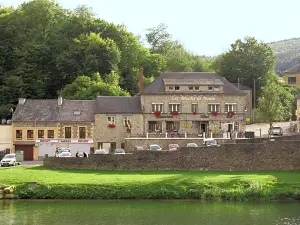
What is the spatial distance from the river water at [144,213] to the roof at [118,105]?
902 inches

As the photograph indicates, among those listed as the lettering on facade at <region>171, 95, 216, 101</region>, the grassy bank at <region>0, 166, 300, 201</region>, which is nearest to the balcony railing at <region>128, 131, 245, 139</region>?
Answer: the lettering on facade at <region>171, 95, 216, 101</region>

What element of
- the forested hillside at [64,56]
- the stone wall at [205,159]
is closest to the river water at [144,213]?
the stone wall at [205,159]

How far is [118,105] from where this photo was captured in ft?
250

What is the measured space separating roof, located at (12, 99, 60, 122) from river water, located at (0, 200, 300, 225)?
2265 cm

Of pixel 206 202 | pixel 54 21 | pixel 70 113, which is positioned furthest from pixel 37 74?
pixel 206 202

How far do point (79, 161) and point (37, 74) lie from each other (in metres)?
35.3

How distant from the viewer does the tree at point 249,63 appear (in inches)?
4274

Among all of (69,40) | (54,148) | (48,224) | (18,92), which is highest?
(69,40)

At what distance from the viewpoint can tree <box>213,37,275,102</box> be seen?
109 meters

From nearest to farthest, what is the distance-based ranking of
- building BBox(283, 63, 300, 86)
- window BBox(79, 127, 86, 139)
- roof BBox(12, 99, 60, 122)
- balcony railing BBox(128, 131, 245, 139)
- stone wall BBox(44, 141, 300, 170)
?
stone wall BBox(44, 141, 300, 170) → balcony railing BBox(128, 131, 245, 139) → window BBox(79, 127, 86, 139) → roof BBox(12, 99, 60, 122) → building BBox(283, 63, 300, 86)

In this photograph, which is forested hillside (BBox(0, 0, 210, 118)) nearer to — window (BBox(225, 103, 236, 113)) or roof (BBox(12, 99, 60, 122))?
roof (BBox(12, 99, 60, 122))

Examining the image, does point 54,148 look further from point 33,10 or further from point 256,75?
point 256,75

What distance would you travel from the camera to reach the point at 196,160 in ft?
205

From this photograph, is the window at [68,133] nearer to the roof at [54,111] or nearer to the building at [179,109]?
the roof at [54,111]
